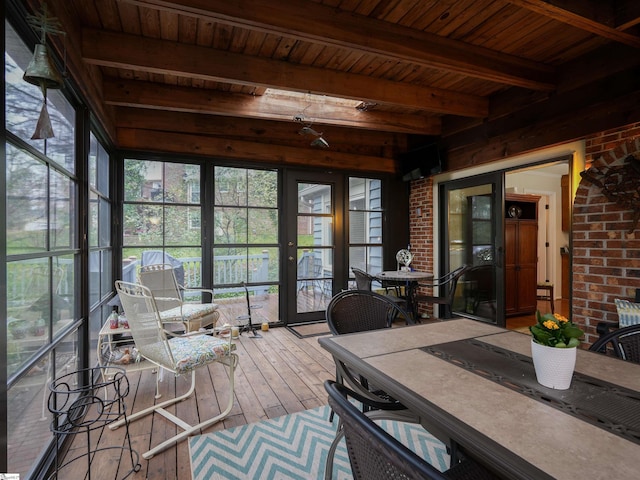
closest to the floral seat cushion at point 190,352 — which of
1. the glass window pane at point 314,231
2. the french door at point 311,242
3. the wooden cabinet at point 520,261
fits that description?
the french door at point 311,242

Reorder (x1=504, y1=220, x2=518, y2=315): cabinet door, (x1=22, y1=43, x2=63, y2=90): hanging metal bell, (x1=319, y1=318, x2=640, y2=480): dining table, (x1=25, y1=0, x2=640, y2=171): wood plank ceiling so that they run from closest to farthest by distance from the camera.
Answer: (x1=319, y1=318, x2=640, y2=480): dining table
(x1=22, y1=43, x2=63, y2=90): hanging metal bell
(x1=25, y1=0, x2=640, y2=171): wood plank ceiling
(x1=504, y1=220, x2=518, y2=315): cabinet door

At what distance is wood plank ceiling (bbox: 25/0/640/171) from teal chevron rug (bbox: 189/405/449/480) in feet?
7.90

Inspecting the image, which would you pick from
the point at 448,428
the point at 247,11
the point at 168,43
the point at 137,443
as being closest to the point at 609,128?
the point at 247,11

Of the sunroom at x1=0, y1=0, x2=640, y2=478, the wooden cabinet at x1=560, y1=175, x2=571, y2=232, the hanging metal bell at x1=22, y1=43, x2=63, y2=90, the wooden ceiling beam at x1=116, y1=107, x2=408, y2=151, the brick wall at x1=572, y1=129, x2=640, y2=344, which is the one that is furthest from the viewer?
the wooden cabinet at x1=560, y1=175, x2=571, y2=232

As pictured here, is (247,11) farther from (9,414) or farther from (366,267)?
(366,267)

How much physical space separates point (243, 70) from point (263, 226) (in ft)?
6.75

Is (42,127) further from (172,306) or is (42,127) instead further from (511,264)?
(511,264)

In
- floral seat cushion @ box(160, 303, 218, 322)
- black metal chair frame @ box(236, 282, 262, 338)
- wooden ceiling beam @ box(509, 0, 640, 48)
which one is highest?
wooden ceiling beam @ box(509, 0, 640, 48)

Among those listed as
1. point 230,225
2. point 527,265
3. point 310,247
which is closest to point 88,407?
point 230,225

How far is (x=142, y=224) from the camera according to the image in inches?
150

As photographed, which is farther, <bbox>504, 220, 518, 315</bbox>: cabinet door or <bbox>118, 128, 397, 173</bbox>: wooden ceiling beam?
<bbox>504, 220, 518, 315</bbox>: cabinet door

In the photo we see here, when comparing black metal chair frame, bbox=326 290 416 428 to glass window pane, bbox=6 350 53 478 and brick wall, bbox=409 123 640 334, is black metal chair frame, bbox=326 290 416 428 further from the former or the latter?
brick wall, bbox=409 123 640 334

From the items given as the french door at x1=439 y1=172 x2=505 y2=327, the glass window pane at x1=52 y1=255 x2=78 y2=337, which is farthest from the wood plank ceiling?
the glass window pane at x1=52 y1=255 x2=78 y2=337

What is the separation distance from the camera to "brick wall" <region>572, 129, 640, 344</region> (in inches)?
104
